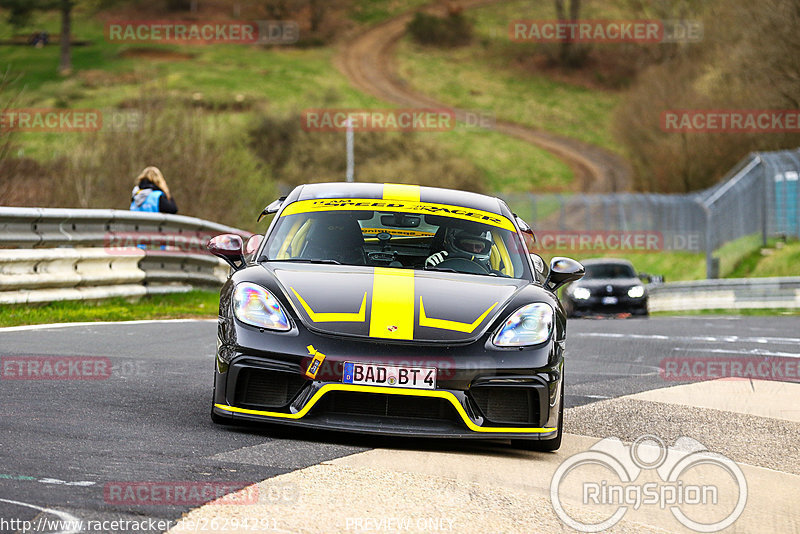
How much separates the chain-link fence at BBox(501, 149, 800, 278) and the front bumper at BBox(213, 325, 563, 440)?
2612cm

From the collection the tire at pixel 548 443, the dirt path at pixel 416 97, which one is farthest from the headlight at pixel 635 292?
the dirt path at pixel 416 97

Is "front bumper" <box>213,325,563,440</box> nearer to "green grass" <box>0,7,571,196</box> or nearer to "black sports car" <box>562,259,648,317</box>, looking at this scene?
"black sports car" <box>562,259,648,317</box>

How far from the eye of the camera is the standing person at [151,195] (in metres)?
15.5

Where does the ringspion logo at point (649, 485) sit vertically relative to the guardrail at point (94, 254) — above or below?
below

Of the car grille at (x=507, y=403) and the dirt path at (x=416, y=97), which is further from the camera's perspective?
the dirt path at (x=416, y=97)

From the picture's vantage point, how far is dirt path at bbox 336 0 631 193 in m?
76.9

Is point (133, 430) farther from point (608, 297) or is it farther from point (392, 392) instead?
point (608, 297)

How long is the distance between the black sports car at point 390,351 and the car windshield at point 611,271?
18.1 m

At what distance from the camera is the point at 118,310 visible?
45.5 feet

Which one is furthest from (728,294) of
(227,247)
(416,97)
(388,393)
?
(416,97)

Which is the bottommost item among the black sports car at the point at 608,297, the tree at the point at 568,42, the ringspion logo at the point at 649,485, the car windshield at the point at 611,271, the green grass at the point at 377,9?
the ringspion logo at the point at 649,485

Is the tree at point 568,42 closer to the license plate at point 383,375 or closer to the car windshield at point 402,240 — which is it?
the car windshield at point 402,240

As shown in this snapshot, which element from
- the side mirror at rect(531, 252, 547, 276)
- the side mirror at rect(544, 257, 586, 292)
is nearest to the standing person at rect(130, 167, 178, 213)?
the side mirror at rect(531, 252, 547, 276)

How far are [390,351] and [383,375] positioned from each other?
0.13 m
